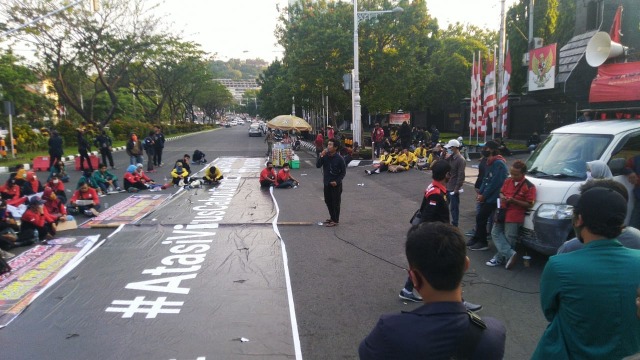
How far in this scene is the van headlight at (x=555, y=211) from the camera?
6.49 meters

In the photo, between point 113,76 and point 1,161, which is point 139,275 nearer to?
point 1,161

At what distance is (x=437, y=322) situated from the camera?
1779 mm

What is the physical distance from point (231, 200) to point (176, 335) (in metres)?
8.65

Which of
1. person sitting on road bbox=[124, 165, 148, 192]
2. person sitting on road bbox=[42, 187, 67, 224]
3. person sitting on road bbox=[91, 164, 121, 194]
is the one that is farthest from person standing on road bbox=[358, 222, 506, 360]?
person sitting on road bbox=[124, 165, 148, 192]

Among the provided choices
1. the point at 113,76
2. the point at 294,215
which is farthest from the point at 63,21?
the point at 294,215

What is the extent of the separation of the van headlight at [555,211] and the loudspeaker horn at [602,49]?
539cm

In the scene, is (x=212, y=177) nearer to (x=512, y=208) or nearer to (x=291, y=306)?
(x=291, y=306)

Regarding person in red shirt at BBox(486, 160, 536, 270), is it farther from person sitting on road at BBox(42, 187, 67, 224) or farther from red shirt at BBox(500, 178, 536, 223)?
person sitting on road at BBox(42, 187, 67, 224)

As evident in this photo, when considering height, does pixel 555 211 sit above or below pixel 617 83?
below

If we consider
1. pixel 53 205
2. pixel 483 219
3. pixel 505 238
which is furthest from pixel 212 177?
pixel 505 238

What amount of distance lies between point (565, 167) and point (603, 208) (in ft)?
17.8

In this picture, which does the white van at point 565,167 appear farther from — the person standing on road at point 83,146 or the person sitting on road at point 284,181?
A: the person standing on road at point 83,146

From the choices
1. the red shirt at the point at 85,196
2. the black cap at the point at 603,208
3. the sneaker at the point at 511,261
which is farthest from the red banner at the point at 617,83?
the red shirt at the point at 85,196

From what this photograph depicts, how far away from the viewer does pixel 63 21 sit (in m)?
30.5
